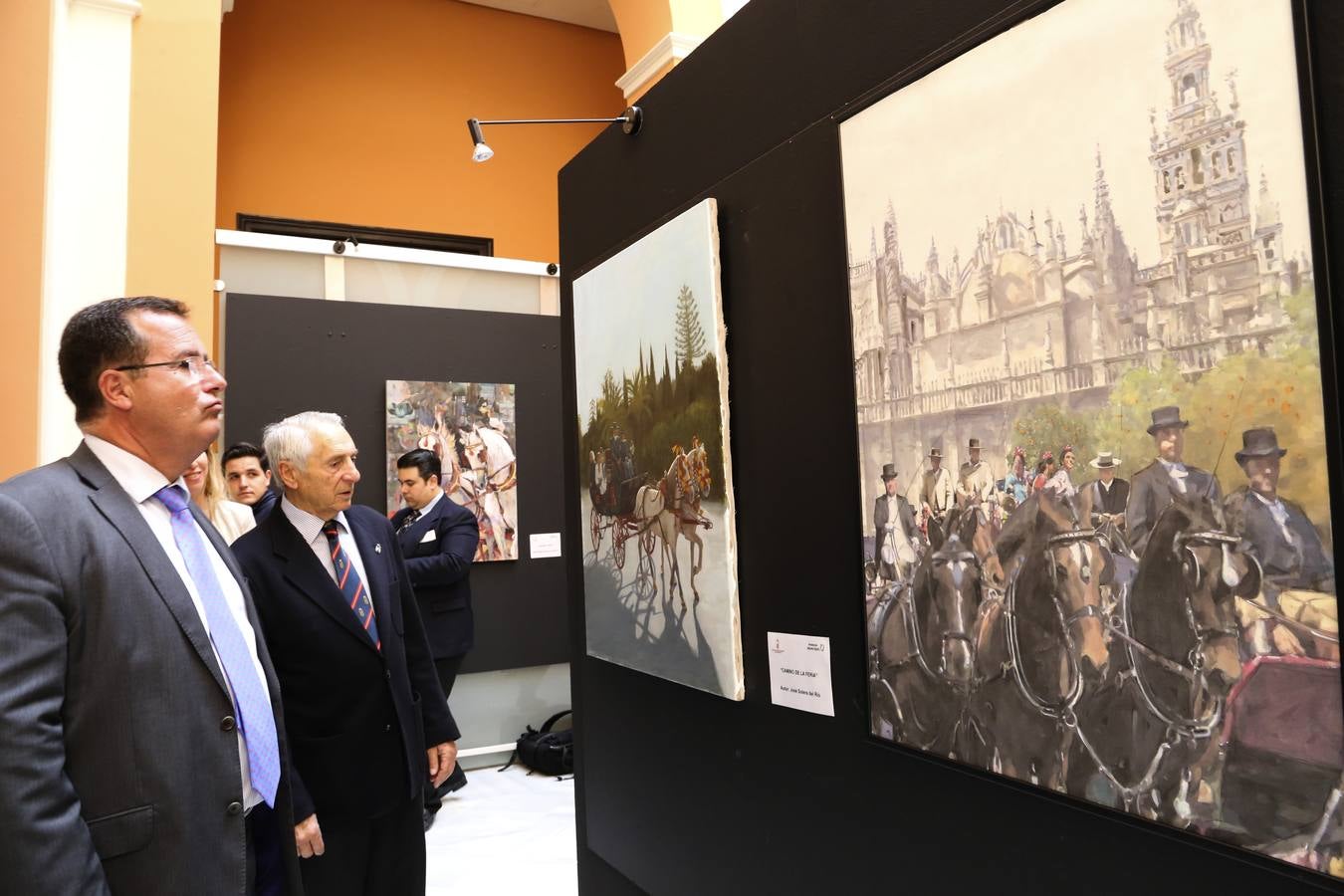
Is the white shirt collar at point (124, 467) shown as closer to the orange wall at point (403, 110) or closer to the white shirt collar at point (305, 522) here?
the white shirt collar at point (305, 522)

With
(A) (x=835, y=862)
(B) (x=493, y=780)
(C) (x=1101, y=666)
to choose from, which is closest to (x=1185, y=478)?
(C) (x=1101, y=666)

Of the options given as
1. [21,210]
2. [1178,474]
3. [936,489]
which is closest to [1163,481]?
[1178,474]

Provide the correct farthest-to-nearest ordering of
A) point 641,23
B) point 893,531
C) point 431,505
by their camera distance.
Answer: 1. point 641,23
2. point 431,505
3. point 893,531

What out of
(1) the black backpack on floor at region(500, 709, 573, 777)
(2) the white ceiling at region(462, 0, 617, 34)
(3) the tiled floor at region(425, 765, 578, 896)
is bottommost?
(3) the tiled floor at region(425, 765, 578, 896)

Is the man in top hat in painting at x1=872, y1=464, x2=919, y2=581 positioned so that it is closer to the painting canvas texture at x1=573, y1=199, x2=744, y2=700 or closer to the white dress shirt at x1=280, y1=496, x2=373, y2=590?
the painting canvas texture at x1=573, y1=199, x2=744, y2=700

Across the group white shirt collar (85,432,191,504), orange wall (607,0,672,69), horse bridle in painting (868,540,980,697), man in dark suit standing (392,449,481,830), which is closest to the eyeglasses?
white shirt collar (85,432,191,504)

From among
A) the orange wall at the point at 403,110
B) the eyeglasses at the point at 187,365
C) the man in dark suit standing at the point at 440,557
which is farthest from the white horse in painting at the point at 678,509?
the orange wall at the point at 403,110

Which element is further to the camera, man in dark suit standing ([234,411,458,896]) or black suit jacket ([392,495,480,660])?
black suit jacket ([392,495,480,660])

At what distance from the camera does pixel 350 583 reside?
3289 millimetres

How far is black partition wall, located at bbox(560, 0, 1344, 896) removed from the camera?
184cm

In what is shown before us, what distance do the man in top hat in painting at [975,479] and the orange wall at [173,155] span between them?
4751 millimetres

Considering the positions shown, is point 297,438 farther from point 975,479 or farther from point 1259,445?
point 1259,445

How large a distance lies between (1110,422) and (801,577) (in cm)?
97

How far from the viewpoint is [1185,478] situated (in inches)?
58.8
